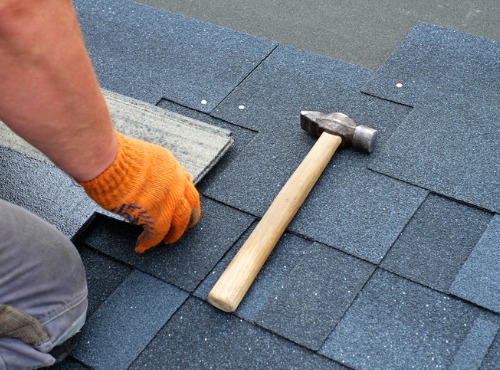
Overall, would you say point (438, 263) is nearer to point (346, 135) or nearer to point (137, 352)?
point (346, 135)

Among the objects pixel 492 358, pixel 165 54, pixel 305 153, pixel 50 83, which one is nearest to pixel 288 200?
pixel 305 153

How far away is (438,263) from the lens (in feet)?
6.68

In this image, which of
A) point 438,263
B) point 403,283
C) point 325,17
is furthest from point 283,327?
point 325,17

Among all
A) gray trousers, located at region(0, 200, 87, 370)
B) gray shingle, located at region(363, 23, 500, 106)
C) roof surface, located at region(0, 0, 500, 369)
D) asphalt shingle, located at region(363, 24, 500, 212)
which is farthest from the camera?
gray shingle, located at region(363, 23, 500, 106)

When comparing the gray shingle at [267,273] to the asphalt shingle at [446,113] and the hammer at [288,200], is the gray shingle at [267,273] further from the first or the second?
the asphalt shingle at [446,113]

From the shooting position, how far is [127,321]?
2.00m

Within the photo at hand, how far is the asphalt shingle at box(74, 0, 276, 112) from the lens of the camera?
2766mm

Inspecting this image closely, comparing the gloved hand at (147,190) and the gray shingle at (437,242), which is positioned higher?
the gloved hand at (147,190)

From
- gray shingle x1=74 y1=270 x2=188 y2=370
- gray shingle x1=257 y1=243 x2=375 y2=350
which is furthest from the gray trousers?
gray shingle x1=257 y1=243 x2=375 y2=350

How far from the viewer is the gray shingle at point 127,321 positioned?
1929 millimetres

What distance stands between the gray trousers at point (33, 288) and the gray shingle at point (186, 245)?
306 mm

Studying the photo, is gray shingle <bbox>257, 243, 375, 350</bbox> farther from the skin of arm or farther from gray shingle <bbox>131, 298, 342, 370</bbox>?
the skin of arm

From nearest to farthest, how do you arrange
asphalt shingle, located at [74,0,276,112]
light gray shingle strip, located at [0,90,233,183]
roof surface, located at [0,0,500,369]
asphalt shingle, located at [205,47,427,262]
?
roof surface, located at [0,0,500,369], asphalt shingle, located at [205,47,427,262], light gray shingle strip, located at [0,90,233,183], asphalt shingle, located at [74,0,276,112]

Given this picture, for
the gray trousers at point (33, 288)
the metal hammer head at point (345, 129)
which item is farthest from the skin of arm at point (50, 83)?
the metal hammer head at point (345, 129)
